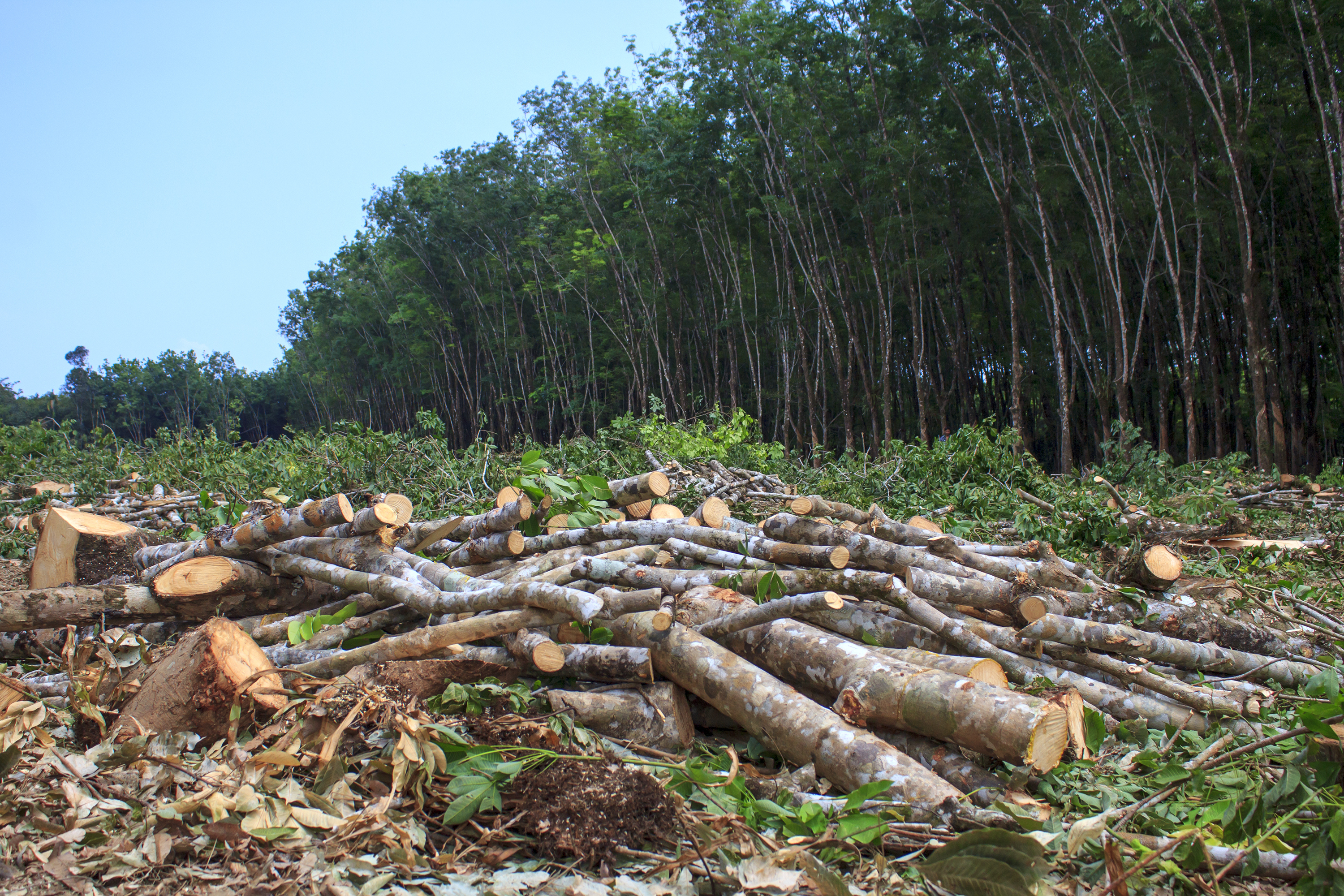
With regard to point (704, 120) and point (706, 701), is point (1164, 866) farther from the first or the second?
point (704, 120)

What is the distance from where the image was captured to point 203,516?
6418 millimetres

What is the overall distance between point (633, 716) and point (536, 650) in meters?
0.45

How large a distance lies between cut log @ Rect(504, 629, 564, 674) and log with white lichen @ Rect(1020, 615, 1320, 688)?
1937 millimetres

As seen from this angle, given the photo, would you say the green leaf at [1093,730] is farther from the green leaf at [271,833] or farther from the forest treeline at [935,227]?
the forest treeline at [935,227]

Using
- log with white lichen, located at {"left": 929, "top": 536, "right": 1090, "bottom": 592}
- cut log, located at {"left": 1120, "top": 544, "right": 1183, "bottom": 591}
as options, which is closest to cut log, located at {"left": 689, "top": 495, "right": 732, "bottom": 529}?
log with white lichen, located at {"left": 929, "top": 536, "right": 1090, "bottom": 592}

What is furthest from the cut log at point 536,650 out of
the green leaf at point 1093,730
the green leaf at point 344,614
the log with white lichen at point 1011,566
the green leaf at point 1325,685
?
the green leaf at point 1325,685

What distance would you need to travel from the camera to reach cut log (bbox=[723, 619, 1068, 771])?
2.36 metres

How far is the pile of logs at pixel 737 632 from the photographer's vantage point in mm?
2564

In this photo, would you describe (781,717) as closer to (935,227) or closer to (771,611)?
(771,611)

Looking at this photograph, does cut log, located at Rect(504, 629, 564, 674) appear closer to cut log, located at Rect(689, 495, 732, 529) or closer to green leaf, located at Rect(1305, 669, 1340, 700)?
cut log, located at Rect(689, 495, 732, 529)

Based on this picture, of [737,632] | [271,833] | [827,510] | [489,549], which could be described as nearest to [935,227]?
[827,510]

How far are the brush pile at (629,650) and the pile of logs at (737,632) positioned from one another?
0.01 m

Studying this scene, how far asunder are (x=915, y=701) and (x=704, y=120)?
19631mm

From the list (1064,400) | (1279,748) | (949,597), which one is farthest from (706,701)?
(1064,400)
